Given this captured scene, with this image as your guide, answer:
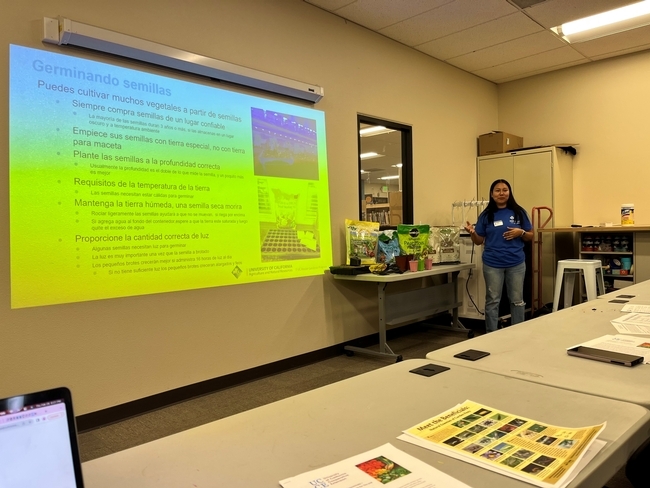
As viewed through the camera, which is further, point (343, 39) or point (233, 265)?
point (343, 39)

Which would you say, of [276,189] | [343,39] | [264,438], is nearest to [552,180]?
[343,39]

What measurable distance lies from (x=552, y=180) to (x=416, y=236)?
6.94ft

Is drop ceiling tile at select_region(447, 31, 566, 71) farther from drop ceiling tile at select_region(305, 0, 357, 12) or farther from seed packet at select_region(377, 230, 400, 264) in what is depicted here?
seed packet at select_region(377, 230, 400, 264)

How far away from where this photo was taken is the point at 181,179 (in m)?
2.98

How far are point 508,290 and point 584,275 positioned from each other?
820 millimetres

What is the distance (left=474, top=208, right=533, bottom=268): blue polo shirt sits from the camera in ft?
13.6

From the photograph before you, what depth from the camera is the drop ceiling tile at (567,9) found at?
152 inches

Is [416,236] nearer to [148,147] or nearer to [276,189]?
[276,189]

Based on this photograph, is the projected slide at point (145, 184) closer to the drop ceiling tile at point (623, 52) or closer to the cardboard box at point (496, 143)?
the cardboard box at point (496, 143)

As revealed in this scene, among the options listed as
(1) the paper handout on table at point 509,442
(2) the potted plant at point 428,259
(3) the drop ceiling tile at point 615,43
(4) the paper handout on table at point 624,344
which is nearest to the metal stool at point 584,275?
(2) the potted plant at point 428,259

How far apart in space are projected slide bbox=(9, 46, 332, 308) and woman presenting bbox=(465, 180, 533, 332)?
1659 mm

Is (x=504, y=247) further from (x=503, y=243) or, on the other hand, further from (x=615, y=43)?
(x=615, y=43)

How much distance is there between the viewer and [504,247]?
163 inches

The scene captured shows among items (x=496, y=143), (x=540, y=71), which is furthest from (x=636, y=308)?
(x=540, y=71)
